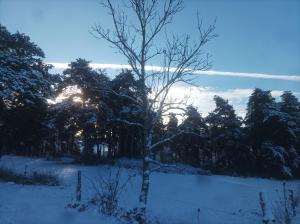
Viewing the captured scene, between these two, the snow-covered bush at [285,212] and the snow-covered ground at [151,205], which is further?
the snow-covered ground at [151,205]

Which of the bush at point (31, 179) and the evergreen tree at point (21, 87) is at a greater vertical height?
the evergreen tree at point (21, 87)

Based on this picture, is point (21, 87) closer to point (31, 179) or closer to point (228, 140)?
point (31, 179)

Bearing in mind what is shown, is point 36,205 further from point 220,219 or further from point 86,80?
point 86,80

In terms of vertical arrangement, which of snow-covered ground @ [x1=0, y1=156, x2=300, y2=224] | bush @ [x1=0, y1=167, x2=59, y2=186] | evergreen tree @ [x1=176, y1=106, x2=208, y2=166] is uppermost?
evergreen tree @ [x1=176, y1=106, x2=208, y2=166]

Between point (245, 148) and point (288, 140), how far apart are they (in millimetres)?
5706

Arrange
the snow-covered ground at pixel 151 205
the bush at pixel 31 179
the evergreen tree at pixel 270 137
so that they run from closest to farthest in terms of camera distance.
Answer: the snow-covered ground at pixel 151 205 < the bush at pixel 31 179 < the evergreen tree at pixel 270 137

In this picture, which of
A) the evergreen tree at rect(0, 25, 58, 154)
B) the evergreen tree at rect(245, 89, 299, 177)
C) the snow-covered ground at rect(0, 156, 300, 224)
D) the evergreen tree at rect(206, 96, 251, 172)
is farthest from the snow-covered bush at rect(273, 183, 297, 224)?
the evergreen tree at rect(206, 96, 251, 172)

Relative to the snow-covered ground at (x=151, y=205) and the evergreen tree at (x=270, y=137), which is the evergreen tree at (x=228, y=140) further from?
the snow-covered ground at (x=151, y=205)

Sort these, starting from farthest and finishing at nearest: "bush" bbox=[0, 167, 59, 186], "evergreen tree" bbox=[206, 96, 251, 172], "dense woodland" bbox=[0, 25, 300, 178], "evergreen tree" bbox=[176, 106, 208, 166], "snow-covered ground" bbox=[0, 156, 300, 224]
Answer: "evergreen tree" bbox=[176, 106, 208, 166] → "evergreen tree" bbox=[206, 96, 251, 172] → "dense woodland" bbox=[0, 25, 300, 178] → "bush" bbox=[0, 167, 59, 186] → "snow-covered ground" bbox=[0, 156, 300, 224]

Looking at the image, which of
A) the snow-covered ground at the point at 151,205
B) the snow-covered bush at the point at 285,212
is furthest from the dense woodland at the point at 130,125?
the snow-covered bush at the point at 285,212

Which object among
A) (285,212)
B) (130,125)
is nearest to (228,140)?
(130,125)

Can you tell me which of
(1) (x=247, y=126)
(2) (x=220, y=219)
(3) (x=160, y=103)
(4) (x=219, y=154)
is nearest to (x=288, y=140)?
(1) (x=247, y=126)

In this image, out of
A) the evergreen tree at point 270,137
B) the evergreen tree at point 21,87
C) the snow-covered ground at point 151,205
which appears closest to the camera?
the snow-covered ground at point 151,205

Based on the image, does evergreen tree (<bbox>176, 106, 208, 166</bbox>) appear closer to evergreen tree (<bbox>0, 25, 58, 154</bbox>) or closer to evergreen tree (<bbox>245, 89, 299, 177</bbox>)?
evergreen tree (<bbox>245, 89, 299, 177</bbox>)
